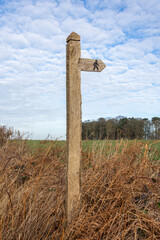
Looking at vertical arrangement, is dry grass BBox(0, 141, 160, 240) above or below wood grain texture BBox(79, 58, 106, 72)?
below

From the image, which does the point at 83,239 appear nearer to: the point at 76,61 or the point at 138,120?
the point at 76,61

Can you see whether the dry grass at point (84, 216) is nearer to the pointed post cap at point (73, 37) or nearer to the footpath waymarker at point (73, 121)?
the footpath waymarker at point (73, 121)

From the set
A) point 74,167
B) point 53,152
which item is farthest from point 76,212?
point 53,152

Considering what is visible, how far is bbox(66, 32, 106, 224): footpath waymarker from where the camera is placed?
8.66 feet

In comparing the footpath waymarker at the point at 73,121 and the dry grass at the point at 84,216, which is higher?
the footpath waymarker at the point at 73,121

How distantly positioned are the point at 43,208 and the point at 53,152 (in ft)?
12.8

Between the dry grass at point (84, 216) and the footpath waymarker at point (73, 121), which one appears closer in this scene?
the dry grass at point (84, 216)

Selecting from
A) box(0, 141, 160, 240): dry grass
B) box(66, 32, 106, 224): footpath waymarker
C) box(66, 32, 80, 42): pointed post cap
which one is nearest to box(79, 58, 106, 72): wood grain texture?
box(66, 32, 106, 224): footpath waymarker

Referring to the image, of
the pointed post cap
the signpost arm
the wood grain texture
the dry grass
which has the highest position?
the pointed post cap

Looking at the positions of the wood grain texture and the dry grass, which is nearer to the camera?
the dry grass

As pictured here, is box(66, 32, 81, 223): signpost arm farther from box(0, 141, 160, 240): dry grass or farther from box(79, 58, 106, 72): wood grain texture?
box(0, 141, 160, 240): dry grass

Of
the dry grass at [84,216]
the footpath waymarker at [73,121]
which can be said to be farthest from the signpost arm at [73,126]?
the dry grass at [84,216]

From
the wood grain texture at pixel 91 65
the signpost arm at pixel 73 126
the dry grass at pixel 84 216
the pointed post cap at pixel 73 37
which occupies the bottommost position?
the dry grass at pixel 84 216

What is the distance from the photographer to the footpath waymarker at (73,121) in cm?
264
